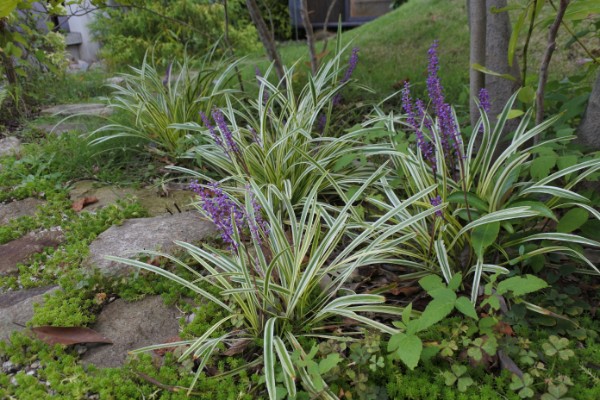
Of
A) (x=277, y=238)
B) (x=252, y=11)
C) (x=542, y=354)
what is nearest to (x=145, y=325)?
(x=277, y=238)

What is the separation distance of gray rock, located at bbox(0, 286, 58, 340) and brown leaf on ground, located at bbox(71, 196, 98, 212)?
765 millimetres

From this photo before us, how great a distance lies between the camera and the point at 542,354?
61.7 inches

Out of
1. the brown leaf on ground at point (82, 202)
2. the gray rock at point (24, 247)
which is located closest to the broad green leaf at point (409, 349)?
the gray rock at point (24, 247)

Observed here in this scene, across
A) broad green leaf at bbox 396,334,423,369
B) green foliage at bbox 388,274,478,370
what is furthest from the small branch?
broad green leaf at bbox 396,334,423,369

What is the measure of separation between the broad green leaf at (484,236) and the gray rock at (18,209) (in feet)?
8.04

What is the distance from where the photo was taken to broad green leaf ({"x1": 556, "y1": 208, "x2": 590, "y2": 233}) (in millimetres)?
1700

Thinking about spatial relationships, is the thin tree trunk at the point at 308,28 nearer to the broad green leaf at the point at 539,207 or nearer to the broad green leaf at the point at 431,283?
the broad green leaf at the point at 539,207

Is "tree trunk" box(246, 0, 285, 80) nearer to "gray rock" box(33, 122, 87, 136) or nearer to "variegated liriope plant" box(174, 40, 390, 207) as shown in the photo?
"variegated liriope plant" box(174, 40, 390, 207)

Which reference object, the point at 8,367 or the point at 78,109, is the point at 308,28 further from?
the point at 78,109

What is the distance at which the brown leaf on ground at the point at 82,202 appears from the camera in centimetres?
284

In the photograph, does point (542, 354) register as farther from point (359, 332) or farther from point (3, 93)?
point (3, 93)

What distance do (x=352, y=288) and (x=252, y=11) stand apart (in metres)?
2.21

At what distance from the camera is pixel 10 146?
387 cm

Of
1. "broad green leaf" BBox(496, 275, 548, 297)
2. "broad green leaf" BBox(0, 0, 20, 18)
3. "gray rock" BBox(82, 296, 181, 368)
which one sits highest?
"broad green leaf" BBox(0, 0, 20, 18)
